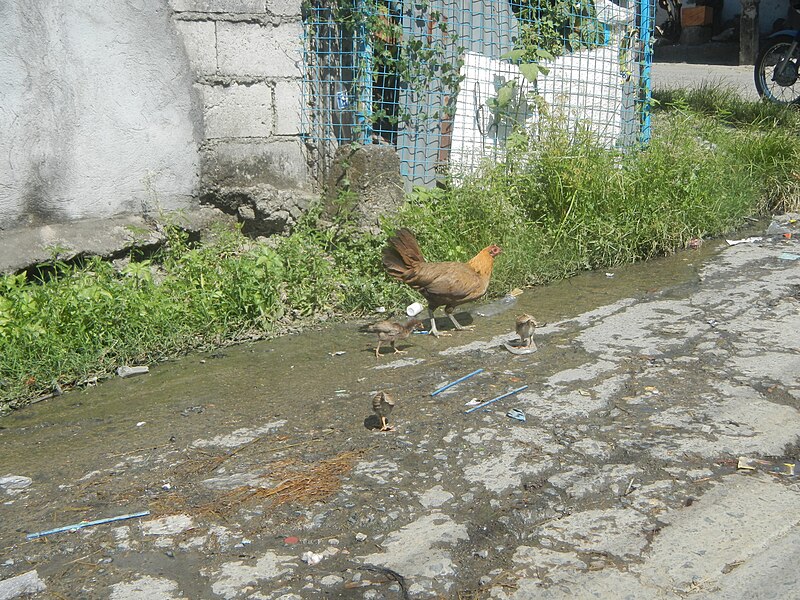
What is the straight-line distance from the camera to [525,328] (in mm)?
4781

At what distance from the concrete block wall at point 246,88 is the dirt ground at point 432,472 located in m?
1.73

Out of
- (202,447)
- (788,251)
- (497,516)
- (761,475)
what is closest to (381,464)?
(497,516)

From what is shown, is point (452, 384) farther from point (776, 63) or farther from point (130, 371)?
point (776, 63)

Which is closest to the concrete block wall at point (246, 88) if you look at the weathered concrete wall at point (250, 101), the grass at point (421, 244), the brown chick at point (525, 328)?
the weathered concrete wall at point (250, 101)

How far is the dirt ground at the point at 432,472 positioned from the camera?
9.41ft

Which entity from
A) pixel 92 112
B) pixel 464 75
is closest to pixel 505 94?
pixel 464 75

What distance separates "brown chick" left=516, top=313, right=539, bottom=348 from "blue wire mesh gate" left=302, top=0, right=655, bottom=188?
2.42 meters

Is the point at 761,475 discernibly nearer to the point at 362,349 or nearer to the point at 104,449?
the point at 362,349

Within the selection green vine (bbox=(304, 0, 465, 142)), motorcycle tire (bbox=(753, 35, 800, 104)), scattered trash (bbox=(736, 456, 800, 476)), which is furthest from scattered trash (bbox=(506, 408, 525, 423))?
motorcycle tire (bbox=(753, 35, 800, 104))

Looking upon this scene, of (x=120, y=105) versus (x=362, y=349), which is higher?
(x=120, y=105)

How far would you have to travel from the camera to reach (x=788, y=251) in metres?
6.65

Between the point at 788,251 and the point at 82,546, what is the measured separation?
227 inches

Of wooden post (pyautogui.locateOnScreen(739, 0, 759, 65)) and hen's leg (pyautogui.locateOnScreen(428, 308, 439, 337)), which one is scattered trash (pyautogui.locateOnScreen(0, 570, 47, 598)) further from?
wooden post (pyautogui.locateOnScreen(739, 0, 759, 65))

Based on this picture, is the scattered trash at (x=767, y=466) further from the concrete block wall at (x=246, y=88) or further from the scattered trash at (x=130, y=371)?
the concrete block wall at (x=246, y=88)
